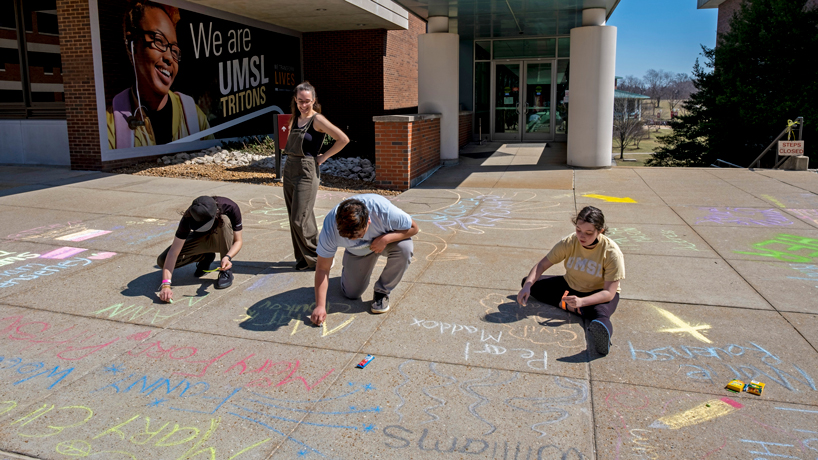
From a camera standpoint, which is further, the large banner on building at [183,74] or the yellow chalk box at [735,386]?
the large banner on building at [183,74]

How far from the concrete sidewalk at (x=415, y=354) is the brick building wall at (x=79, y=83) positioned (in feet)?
14.8

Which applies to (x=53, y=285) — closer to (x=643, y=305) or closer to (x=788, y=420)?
(x=643, y=305)

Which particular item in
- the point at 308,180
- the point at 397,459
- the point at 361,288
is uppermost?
the point at 308,180

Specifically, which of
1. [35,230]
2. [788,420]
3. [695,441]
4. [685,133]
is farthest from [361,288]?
[685,133]

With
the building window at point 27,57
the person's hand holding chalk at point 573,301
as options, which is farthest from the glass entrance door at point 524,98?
the person's hand holding chalk at point 573,301

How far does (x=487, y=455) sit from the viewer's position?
110 inches

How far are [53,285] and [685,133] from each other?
82.6ft

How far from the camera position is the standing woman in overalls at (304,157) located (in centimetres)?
525

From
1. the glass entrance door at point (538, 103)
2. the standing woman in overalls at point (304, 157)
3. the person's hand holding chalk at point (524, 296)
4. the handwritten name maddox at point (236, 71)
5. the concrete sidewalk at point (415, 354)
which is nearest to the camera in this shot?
the concrete sidewalk at point (415, 354)

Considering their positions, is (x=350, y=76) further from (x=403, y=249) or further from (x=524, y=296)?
(x=524, y=296)

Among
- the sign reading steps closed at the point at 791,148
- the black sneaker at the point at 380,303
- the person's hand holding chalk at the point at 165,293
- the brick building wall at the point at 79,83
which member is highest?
the brick building wall at the point at 79,83

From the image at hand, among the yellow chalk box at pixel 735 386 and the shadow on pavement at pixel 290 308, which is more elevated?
the shadow on pavement at pixel 290 308

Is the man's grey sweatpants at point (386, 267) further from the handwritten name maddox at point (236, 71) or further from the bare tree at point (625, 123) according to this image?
the bare tree at point (625, 123)

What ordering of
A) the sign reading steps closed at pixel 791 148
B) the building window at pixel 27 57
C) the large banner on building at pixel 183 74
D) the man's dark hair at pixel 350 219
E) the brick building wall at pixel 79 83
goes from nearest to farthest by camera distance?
the man's dark hair at pixel 350 219
the brick building wall at pixel 79 83
the large banner on building at pixel 183 74
the sign reading steps closed at pixel 791 148
the building window at pixel 27 57
